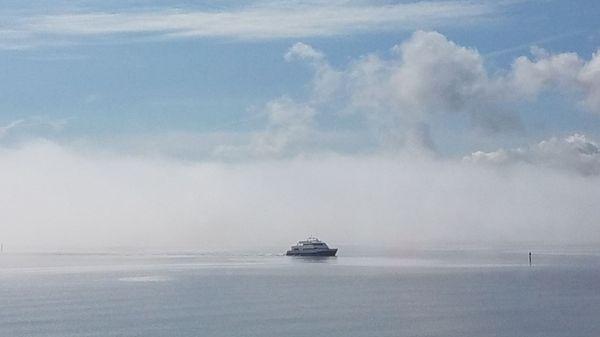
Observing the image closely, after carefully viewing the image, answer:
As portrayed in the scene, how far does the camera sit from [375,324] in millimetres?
100250

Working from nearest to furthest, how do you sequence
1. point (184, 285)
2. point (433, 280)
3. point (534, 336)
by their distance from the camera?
point (534, 336), point (184, 285), point (433, 280)

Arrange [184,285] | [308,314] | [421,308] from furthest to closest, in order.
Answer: [184,285], [421,308], [308,314]

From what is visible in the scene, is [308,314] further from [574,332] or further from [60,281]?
[60,281]

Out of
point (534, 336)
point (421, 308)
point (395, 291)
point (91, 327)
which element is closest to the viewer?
point (534, 336)

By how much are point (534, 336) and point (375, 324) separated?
19.2 meters

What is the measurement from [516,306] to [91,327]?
198ft

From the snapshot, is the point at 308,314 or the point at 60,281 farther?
the point at 60,281

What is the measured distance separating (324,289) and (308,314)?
137ft

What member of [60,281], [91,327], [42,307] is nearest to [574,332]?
[91,327]

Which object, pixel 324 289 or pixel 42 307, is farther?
pixel 324 289

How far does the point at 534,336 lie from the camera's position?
90.2 meters

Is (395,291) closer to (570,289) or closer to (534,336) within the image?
(570,289)

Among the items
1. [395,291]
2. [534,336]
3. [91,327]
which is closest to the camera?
[534,336]

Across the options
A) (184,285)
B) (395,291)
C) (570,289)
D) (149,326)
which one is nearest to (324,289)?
(395,291)
